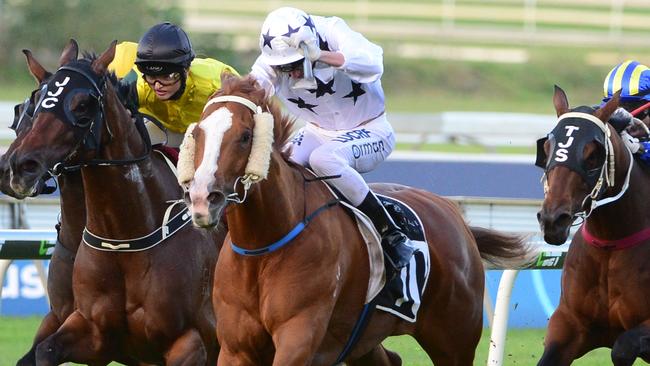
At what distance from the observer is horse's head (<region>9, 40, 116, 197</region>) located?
17.2ft

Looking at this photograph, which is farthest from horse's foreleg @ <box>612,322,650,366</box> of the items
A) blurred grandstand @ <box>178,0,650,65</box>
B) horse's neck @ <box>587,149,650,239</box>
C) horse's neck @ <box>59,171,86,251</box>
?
blurred grandstand @ <box>178,0,650,65</box>

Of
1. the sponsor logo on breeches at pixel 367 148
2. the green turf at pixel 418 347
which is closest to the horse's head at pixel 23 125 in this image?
the sponsor logo on breeches at pixel 367 148

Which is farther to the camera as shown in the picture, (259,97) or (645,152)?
(645,152)

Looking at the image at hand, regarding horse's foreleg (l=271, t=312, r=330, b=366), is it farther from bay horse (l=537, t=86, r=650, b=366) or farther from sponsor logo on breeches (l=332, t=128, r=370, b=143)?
bay horse (l=537, t=86, r=650, b=366)

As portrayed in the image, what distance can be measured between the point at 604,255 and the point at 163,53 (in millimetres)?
2094

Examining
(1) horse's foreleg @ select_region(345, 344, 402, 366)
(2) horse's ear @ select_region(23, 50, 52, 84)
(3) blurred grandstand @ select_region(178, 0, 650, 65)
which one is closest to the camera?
(2) horse's ear @ select_region(23, 50, 52, 84)

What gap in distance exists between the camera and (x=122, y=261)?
568cm

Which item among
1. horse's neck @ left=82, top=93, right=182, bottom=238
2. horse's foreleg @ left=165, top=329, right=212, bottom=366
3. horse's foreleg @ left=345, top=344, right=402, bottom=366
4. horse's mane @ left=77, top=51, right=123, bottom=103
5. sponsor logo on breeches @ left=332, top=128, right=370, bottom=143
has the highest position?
horse's mane @ left=77, top=51, right=123, bottom=103

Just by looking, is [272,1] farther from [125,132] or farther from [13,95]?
[125,132]

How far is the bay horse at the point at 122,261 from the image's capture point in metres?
5.55

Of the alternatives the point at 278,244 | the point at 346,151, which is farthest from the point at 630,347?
the point at 278,244

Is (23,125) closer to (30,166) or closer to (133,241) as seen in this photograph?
(30,166)

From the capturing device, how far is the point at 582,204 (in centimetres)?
A: 539

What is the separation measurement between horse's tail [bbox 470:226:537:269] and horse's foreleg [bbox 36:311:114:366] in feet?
6.79
